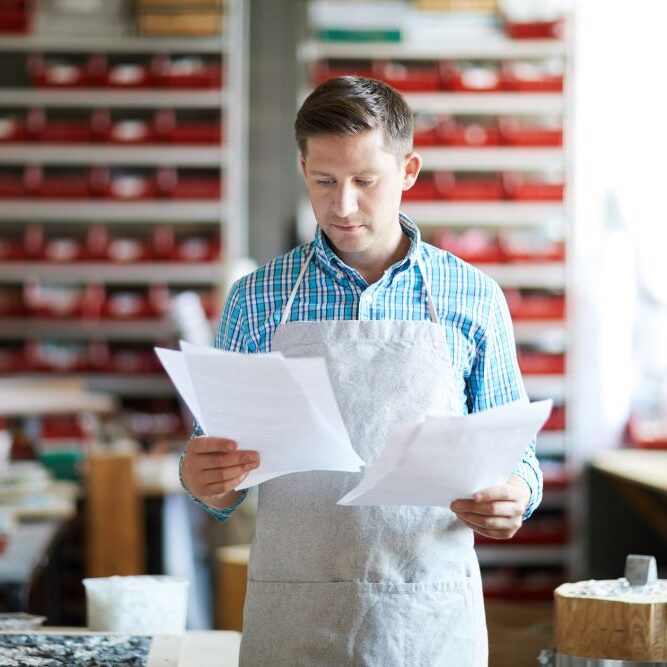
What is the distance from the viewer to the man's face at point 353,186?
182 cm

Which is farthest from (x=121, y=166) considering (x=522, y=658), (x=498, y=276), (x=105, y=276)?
(x=522, y=658)

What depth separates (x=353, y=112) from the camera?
1818 mm

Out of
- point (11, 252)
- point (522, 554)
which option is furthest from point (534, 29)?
point (11, 252)

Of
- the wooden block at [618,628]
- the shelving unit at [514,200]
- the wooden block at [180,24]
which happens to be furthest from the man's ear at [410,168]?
the wooden block at [180,24]

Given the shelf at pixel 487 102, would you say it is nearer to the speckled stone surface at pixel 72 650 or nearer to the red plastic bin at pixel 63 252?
the red plastic bin at pixel 63 252

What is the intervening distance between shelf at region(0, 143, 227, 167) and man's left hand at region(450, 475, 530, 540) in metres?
4.64

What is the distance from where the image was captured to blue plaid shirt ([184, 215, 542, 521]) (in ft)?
6.34

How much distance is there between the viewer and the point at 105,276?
6.26m

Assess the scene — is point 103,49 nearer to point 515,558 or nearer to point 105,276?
point 105,276

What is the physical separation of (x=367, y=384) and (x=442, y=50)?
444 cm

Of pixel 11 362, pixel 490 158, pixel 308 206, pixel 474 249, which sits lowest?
pixel 11 362

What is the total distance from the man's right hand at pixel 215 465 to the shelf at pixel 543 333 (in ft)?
14.3

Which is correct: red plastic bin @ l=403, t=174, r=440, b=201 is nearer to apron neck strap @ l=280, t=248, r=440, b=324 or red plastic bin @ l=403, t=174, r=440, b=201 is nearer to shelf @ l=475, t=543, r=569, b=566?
shelf @ l=475, t=543, r=569, b=566

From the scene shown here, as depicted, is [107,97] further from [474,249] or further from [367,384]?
[367,384]
